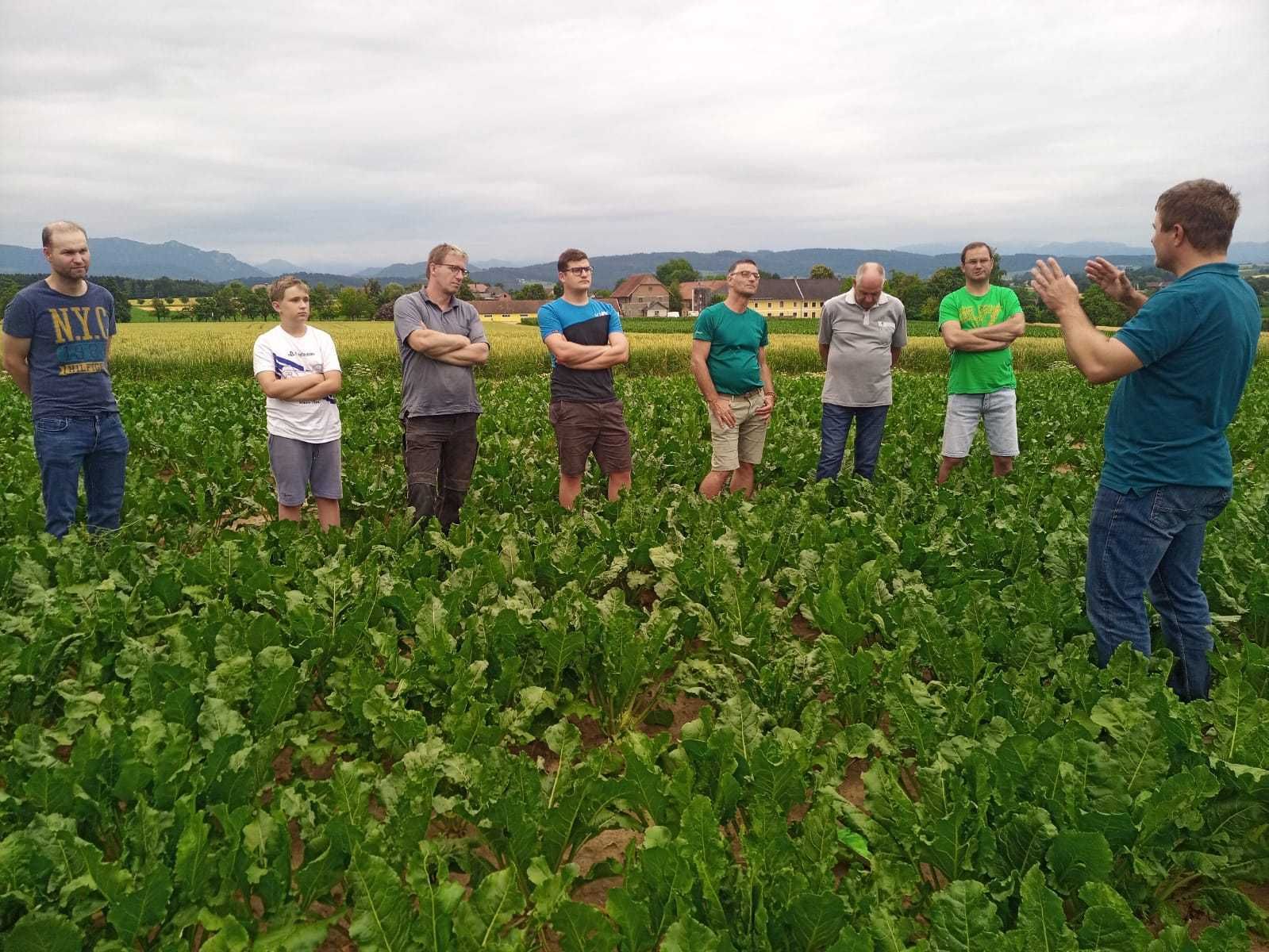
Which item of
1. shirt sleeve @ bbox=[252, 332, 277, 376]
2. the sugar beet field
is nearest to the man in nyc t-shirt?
the sugar beet field

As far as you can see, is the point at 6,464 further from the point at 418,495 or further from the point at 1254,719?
the point at 1254,719

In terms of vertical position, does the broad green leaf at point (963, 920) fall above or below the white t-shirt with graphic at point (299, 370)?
below

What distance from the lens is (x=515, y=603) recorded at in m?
3.80

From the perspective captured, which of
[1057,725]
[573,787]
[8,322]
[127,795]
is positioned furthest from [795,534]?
[8,322]

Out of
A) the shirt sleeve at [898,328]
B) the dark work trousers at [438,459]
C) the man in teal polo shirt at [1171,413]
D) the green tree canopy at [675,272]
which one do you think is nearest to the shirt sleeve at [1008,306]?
the shirt sleeve at [898,328]

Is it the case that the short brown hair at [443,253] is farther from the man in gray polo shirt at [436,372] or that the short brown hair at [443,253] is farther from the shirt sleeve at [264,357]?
the shirt sleeve at [264,357]

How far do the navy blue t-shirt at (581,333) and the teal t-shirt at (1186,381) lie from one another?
3.32 m

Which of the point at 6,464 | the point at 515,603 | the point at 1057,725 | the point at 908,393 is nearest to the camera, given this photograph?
the point at 1057,725

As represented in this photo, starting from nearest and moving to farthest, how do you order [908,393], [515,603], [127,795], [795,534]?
[127,795]
[515,603]
[795,534]
[908,393]

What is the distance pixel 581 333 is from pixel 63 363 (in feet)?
10.7

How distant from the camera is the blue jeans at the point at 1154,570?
3.10 metres

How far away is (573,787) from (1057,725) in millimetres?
1672

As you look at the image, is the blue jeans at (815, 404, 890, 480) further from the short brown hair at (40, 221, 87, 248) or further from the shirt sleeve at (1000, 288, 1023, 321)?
the short brown hair at (40, 221, 87, 248)

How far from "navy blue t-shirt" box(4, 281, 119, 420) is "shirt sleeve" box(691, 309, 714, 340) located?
4.01 metres
